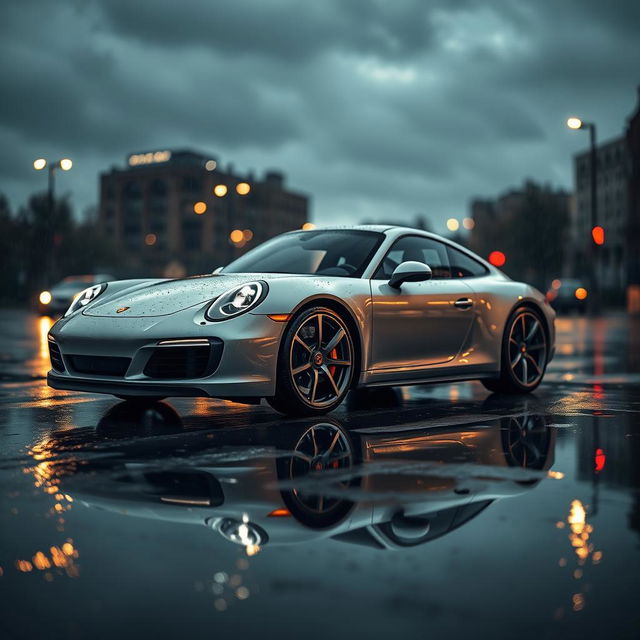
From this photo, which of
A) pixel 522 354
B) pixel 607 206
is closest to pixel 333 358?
pixel 522 354

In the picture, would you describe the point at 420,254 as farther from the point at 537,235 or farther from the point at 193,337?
the point at 537,235

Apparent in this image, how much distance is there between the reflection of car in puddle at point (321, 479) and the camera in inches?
144

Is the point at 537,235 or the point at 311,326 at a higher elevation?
the point at 537,235

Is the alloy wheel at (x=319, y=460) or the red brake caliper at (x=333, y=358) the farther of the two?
the red brake caliper at (x=333, y=358)

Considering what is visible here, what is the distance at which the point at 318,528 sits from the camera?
357cm

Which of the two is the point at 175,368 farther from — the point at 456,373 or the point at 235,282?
the point at 456,373

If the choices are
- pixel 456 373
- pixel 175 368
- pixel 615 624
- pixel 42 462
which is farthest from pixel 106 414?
pixel 615 624

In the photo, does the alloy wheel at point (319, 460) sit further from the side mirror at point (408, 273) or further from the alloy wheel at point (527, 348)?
the alloy wheel at point (527, 348)

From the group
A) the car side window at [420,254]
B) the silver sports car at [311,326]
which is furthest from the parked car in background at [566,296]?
the car side window at [420,254]

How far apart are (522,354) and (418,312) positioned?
4.94ft

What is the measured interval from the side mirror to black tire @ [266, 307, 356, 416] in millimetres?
585

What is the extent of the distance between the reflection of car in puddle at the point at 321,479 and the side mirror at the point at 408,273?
1.42m

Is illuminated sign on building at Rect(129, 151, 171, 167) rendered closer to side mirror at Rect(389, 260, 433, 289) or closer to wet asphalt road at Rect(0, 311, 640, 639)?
side mirror at Rect(389, 260, 433, 289)

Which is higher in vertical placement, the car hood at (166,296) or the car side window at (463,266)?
the car side window at (463,266)
